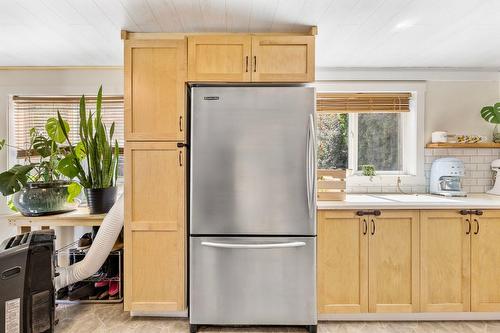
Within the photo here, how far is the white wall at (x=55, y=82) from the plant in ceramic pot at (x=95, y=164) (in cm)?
54

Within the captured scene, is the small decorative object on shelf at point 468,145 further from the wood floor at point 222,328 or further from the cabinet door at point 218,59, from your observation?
the cabinet door at point 218,59

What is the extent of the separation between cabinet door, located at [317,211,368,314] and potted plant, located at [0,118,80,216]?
2.13 meters

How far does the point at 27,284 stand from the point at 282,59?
2241 mm

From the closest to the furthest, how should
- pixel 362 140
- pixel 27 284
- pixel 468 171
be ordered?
pixel 27 284 → pixel 468 171 → pixel 362 140

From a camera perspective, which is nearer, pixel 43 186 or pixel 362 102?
pixel 43 186

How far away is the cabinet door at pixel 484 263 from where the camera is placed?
223 cm

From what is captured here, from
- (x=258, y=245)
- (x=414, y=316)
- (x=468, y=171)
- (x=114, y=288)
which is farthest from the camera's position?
(x=468, y=171)

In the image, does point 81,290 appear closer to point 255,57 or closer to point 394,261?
point 255,57

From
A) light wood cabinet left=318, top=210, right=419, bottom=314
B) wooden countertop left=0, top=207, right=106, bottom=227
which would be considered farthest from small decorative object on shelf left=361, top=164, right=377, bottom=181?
wooden countertop left=0, top=207, right=106, bottom=227

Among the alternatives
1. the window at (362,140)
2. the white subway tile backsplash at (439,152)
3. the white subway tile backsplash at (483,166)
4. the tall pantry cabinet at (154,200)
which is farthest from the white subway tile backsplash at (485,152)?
the tall pantry cabinet at (154,200)

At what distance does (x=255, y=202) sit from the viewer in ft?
6.78

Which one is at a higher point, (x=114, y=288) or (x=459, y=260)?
(x=459, y=260)

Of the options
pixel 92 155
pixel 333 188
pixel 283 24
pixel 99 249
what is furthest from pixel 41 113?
pixel 333 188

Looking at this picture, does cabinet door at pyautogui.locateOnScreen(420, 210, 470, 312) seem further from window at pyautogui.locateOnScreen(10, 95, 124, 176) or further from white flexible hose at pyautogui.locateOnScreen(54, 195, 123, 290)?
window at pyautogui.locateOnScreen(10, 95, 124, 176)
